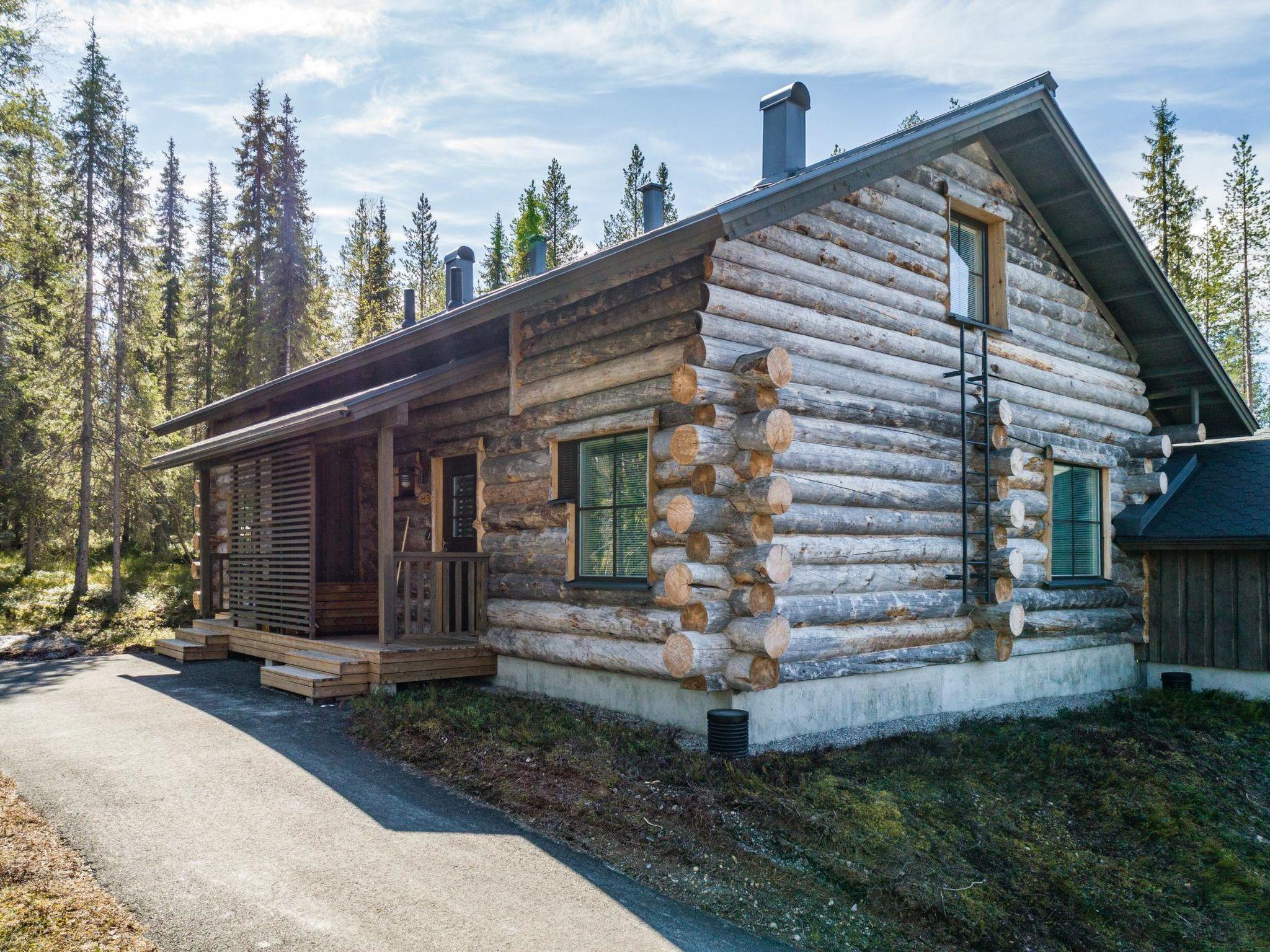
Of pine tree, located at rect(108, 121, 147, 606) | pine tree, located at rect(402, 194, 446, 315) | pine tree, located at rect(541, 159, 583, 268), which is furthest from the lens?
pine tree, located at rect(402, 194, 446, 315)

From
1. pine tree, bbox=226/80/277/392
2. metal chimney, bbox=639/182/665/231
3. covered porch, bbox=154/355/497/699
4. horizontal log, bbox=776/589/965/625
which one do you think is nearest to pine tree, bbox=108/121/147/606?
pine tree, bbox=226/80/277/392

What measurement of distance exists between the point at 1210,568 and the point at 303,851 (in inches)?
412

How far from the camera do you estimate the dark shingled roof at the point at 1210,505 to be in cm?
1033

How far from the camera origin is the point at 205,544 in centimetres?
1317

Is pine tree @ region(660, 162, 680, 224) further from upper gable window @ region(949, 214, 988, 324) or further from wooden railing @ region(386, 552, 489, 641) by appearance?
wooden railing @ region(386, 552, 489, 641)

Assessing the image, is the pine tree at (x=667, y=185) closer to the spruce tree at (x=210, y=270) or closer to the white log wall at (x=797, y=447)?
the spruce tree at (x=210, y=270)

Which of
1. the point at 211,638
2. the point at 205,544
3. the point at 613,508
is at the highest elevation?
the point at 613,508

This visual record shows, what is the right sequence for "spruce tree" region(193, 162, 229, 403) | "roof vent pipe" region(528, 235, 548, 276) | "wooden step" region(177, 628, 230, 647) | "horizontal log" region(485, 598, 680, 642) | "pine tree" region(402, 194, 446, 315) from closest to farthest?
"horizontal log" region(485, 598, 680, 642) < "wooden step" region(177, 628, 230, 647) < "roof vent pipe" region(528, 235, 548, 276) < "spruce tree" region(193, 162, 229, 403) < "pine tree" region(402, 194, 446, 315)

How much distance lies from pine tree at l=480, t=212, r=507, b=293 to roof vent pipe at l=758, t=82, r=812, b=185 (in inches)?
1162

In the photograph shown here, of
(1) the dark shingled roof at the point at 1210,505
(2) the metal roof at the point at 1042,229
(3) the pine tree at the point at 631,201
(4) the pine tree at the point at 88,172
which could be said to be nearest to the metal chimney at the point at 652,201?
(2) the metal roof at the point at 1042,229

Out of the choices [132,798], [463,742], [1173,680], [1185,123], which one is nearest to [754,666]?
[463,742]

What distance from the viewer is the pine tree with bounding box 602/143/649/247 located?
3441 centimetres

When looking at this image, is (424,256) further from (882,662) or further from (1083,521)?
(882,662)

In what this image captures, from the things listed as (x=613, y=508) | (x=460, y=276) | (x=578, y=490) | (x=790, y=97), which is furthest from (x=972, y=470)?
(x=460, y=276)
